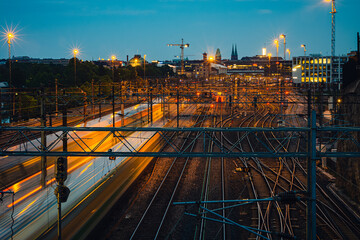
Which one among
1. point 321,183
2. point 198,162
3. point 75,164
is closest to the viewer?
point 321,183

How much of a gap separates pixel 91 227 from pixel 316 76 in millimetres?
70426

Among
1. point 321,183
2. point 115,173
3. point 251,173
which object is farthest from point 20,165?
point 321,183

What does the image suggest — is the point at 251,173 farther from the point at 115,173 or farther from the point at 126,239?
the point at 126,239

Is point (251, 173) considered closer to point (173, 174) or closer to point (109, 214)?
point (173, 174)

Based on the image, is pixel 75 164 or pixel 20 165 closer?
pixel 20 165

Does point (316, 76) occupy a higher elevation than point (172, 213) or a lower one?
higher

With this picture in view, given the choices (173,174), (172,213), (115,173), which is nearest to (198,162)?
(173,174)

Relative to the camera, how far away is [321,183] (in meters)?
13.5

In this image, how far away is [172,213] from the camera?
10680 millimetres

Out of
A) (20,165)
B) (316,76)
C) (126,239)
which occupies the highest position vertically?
(316,76)

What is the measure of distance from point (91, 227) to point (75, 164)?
278 inches

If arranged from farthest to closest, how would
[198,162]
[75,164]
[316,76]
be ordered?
[316,76] → [198,162] → [75,164]

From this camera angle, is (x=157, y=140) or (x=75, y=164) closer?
(x=75, y=164)

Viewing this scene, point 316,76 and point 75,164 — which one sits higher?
point 316,76
